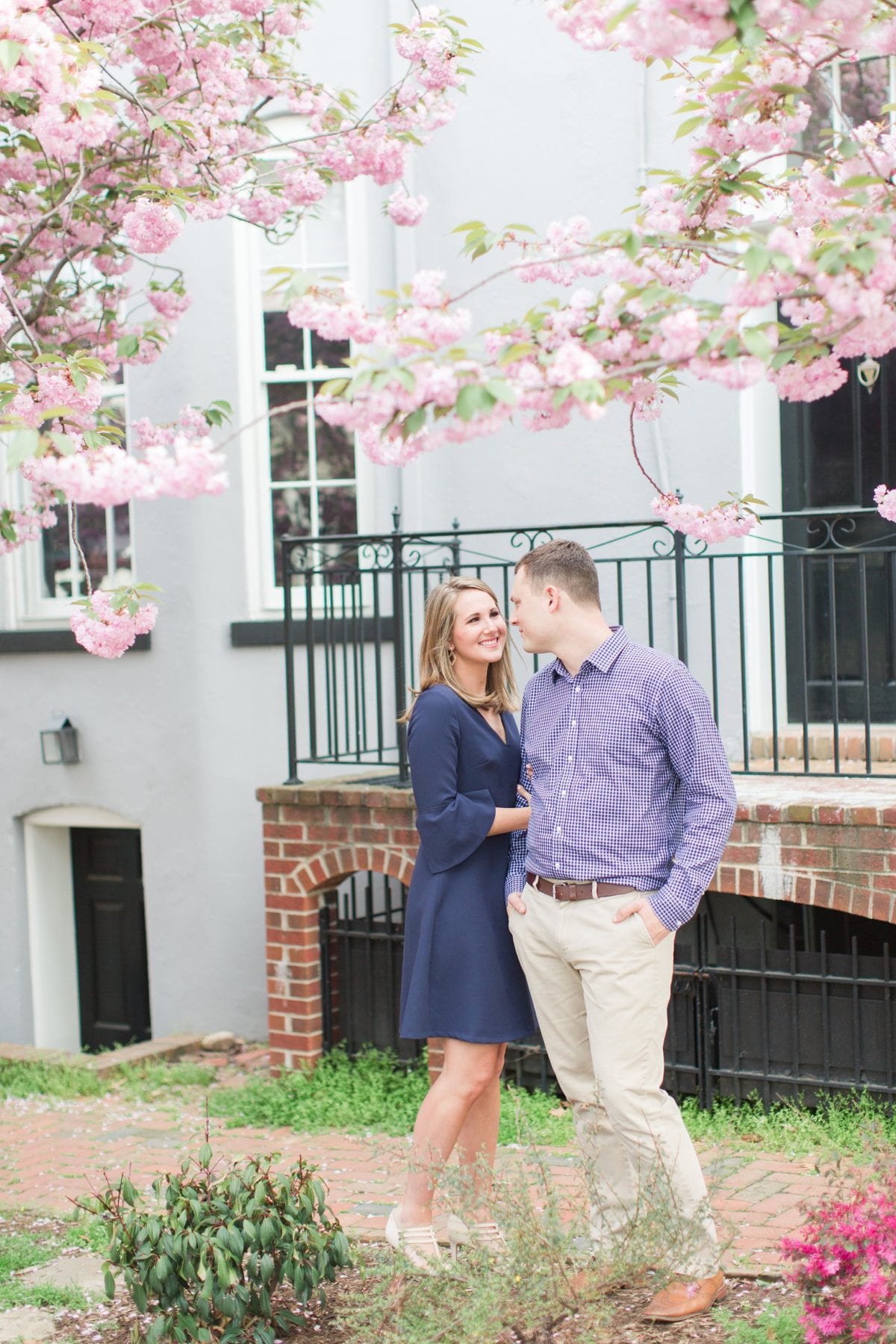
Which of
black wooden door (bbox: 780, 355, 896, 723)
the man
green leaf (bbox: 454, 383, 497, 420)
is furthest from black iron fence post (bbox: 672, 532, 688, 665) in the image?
green leaf (bbox: 454, 383, 497, 420)

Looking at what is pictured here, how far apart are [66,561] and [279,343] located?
184 centimetres

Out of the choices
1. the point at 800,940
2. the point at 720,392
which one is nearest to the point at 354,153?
the point at 720,392

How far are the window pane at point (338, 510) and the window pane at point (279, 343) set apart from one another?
0.68 m

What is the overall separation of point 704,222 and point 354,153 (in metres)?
2.42

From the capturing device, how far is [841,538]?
23.0 feet

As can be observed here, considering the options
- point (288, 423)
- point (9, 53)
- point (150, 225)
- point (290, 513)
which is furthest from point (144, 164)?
point (290, 513)

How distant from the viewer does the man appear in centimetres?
374

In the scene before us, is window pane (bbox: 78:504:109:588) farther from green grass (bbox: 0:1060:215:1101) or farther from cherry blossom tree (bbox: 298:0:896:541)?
cherry blossom tree (bbox: 298:0:896:541)

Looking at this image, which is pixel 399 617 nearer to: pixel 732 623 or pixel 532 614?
pixel 732 623

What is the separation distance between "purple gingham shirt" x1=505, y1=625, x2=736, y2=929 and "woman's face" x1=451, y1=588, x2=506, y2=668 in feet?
1.19

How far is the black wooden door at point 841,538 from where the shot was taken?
685 centimetres

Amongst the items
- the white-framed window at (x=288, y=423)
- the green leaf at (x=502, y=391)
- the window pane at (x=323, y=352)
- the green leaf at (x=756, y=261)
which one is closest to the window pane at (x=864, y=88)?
the white-framed window at (x=288, y=423)

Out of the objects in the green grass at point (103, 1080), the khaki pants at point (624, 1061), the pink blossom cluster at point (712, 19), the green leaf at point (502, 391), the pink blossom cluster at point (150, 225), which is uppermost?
the pink blossom cluster at point (150, 225)

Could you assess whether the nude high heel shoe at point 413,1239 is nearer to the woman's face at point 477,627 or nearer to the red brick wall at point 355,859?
the woman's face at point 477,627
